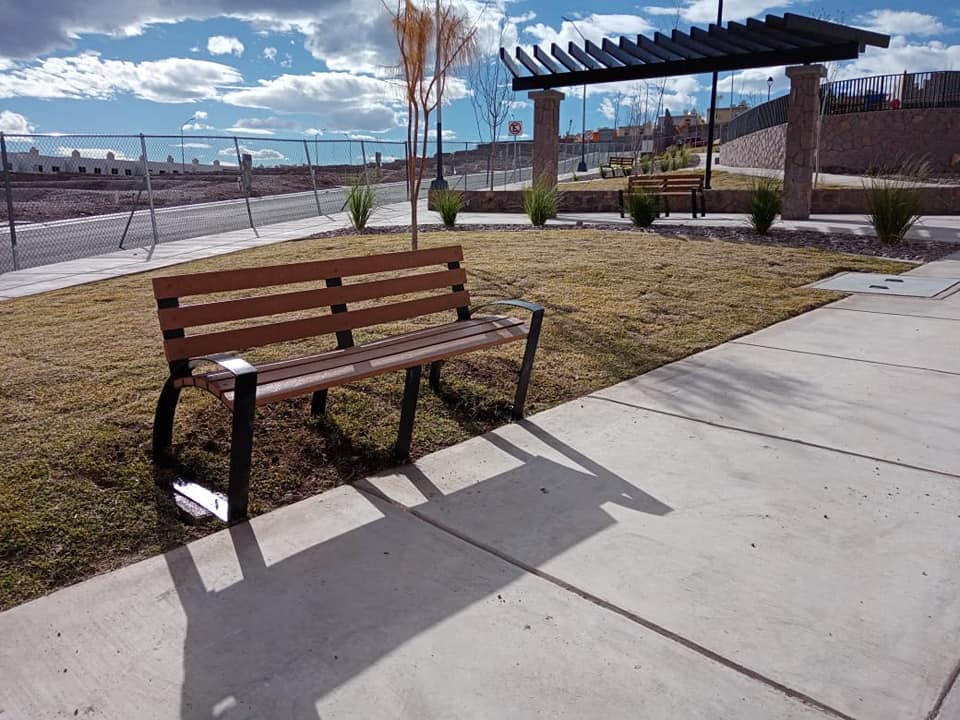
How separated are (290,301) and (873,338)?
14.0 ft

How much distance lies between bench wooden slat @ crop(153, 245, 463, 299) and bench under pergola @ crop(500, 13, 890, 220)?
11.5m

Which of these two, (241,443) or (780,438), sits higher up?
(241,443)

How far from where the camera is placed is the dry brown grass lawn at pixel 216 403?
295cm

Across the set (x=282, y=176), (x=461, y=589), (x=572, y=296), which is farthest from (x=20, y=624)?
(x=282, y=176)

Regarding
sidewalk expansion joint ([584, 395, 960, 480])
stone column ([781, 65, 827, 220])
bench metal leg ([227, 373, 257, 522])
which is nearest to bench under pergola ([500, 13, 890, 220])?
stone column ([781, 65, 827, 220])

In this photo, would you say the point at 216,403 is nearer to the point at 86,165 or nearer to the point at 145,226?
the point at 145,226

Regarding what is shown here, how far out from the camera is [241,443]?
9.53 ft

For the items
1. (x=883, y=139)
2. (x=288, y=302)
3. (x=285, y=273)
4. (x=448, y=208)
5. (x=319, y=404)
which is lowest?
(x=319, y=404)

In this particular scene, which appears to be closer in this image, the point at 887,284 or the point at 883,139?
the point at 887,284

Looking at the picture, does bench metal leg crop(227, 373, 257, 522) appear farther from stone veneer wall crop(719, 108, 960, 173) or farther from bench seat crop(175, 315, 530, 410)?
stone veneer wall crop(719, 108, 960, 173)

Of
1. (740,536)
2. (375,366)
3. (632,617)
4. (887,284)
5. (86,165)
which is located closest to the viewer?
(632,617)

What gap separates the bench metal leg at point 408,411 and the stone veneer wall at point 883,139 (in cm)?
2611

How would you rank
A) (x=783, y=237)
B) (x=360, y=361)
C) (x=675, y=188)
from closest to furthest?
(x=360, y=361)
(x=783, y=237)
(x=675, y=188)

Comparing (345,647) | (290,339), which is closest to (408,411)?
(290,339)
